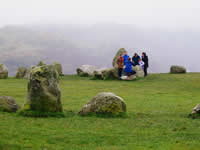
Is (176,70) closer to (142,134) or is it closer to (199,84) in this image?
(199,84)

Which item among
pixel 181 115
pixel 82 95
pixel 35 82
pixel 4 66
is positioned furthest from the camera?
pixel 4 66

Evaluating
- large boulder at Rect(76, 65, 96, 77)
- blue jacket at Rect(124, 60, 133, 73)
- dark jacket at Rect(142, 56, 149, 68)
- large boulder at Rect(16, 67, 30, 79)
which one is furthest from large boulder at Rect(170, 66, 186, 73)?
large boulder at Rect(16, 67, 30, 79)

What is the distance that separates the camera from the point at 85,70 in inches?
2092

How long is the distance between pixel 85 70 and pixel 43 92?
35143 mm

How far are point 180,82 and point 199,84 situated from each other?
2767mm

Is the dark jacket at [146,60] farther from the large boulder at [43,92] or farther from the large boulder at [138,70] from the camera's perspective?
the large boulder at [43,92]

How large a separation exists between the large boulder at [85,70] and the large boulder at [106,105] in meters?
34.0

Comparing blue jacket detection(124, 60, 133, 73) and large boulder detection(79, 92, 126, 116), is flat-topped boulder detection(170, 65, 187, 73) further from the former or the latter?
large boulder detection(79, 92, 126, 116)

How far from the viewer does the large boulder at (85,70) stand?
5269 cm

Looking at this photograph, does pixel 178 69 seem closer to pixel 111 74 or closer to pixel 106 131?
pixel 111 74

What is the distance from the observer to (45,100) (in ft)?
59.2

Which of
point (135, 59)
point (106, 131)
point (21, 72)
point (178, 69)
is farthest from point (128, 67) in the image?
point (106, 131)

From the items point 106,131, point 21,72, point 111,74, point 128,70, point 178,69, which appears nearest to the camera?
point 106,131

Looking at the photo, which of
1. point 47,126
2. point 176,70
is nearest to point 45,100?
point 47,126
